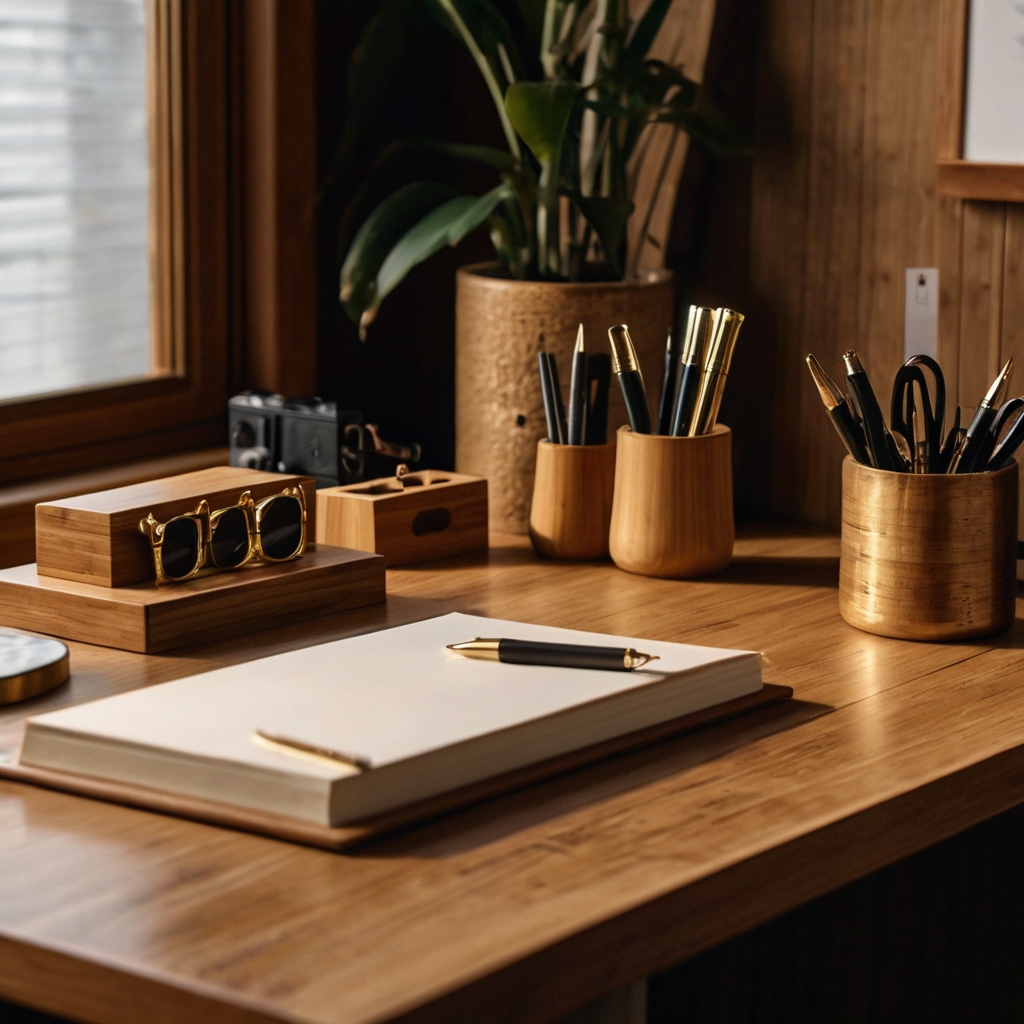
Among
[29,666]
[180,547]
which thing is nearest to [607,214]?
[180,547]

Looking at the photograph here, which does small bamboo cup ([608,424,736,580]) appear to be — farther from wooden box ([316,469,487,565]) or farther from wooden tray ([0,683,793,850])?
wooden tray ([0,683,793,850])

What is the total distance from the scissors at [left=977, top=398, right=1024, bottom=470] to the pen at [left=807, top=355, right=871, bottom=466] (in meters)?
0.09

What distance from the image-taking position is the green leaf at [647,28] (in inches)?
61.6

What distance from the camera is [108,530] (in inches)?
44.5

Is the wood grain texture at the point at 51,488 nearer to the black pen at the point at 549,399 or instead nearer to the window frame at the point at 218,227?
the window frame at the point at 218,227

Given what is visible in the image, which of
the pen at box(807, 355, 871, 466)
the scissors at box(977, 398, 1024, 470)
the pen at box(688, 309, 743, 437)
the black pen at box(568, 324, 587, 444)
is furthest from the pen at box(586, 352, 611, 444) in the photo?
the scissors at box(977, 398, 1024, 470)

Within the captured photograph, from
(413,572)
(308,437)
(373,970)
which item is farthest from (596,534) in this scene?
(373,970)

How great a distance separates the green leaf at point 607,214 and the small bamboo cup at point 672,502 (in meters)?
0.25

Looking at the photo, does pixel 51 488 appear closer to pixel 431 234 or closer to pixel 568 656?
pixel 431 234

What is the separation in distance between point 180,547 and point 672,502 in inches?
16.4

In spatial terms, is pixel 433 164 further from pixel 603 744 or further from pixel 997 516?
pixel 603 744

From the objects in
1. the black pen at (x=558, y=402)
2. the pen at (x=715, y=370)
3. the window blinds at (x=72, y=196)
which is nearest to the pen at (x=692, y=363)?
the pen at (x=715, y=370)

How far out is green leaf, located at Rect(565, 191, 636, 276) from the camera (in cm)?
149

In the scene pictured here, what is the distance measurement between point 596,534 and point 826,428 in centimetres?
32
